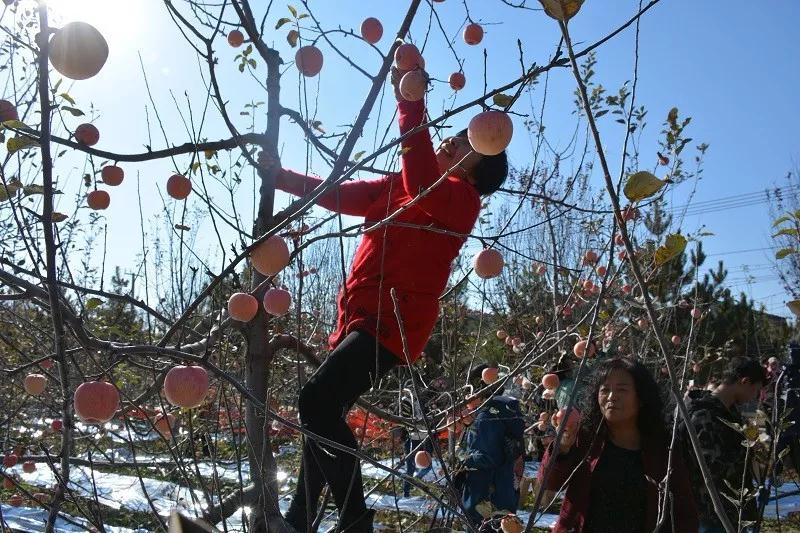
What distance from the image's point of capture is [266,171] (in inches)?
63.7

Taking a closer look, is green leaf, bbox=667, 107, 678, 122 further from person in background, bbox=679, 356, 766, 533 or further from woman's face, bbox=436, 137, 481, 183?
person in background, bbox=679, 356, 766, 533

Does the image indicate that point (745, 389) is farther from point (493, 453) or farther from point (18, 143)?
point (18, 143)

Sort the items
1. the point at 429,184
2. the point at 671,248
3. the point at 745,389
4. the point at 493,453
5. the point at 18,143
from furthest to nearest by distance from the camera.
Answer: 1. the point at 493,453
2. the point at 745,389
3. the point at 429,184
4. the point at 18,143
5. the point at 671,248

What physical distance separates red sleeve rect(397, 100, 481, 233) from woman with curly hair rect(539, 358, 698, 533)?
0.79m

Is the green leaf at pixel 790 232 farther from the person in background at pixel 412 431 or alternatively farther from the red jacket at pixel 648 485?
the red jacket at pixel 648 485

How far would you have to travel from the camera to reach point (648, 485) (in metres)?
2.23

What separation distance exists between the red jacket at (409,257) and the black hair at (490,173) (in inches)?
7.1

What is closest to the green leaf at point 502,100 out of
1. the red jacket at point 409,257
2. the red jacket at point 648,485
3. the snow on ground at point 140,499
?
the red jacket at point 409,257

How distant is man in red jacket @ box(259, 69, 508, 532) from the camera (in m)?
1.68

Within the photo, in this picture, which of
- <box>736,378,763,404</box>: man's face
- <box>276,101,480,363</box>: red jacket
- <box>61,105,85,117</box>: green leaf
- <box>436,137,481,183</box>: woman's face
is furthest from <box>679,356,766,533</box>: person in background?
<box>61,105,85,117</box>: green leaf

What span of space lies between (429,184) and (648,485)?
133cm

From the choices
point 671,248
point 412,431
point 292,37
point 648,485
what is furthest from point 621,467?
point 292,37

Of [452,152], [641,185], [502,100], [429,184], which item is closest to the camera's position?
[641,185]

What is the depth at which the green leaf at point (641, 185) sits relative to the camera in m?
0.75
